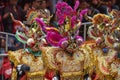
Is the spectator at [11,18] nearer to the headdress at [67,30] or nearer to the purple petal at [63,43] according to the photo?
the headdress at [67,30]

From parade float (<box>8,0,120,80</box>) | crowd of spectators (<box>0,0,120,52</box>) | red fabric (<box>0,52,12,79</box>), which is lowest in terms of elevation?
red fabric (<box>0,52,12,79</box>)

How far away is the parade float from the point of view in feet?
42.3

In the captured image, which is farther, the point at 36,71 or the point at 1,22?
the point at 1,22

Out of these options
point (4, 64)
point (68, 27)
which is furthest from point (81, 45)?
point (4, 64)

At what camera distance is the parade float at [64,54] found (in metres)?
12.9

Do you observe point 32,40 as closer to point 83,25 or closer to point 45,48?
point 45,48

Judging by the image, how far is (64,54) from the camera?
42.9 ft

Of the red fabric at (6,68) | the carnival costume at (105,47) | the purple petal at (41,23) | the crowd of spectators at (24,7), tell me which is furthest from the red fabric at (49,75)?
the crowd of spectators at (24,7)

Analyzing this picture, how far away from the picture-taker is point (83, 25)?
15.9m

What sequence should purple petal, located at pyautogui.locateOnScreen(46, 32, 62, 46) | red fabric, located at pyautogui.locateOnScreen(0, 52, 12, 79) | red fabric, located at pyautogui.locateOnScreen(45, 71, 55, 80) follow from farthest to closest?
red fabric, located at pyautogui.locateOnScreen(0, 52, 12, 79) < red fabric, located at pyautogui.locateOnScreen(45, 71, 55, 80) < purple petal, located at pyautogui.locateOnScreen(46, 32, 62, 46)

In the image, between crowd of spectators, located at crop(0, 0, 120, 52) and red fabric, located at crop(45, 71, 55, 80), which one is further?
crowd of spectators, located at crop(0, 0, 120, 52)

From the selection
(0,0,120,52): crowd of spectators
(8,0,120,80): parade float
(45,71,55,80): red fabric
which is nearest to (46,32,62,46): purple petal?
(8,0,120,80): parade float

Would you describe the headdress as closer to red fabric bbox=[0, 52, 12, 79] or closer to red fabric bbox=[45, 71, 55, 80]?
red fabric bbox=[45, 71, 55, 80]

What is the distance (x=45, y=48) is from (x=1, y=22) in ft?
8.54
